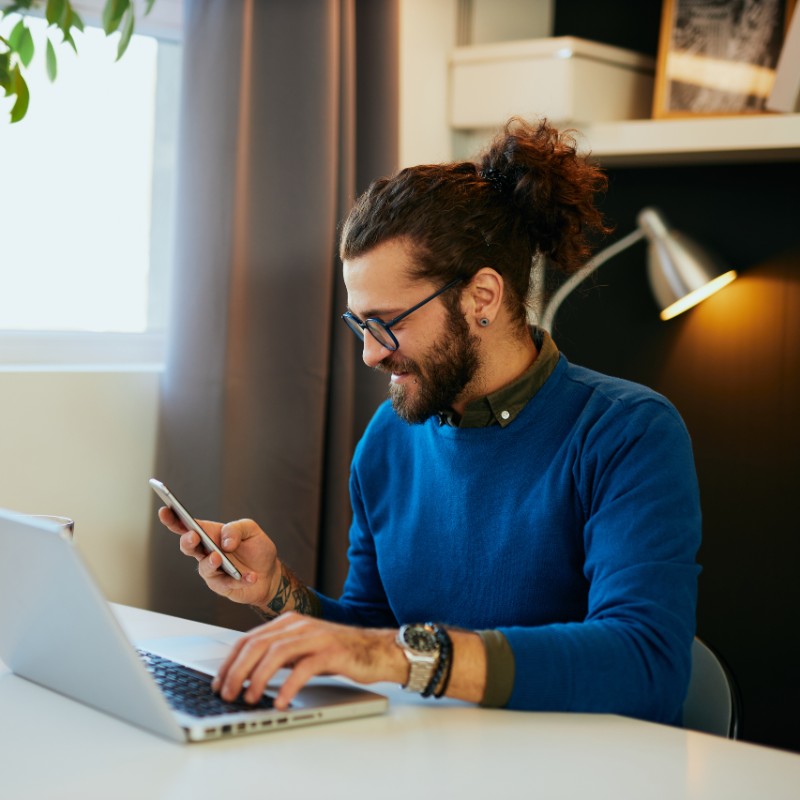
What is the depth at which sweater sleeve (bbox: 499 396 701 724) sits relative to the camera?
3.78ft

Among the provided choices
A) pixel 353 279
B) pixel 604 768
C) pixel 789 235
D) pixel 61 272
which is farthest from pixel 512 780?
pixel 789 235

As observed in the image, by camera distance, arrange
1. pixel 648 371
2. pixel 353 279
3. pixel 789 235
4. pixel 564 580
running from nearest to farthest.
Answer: pixel 564 580, pixel 353 279, pixel 789 235, pixel 648 371

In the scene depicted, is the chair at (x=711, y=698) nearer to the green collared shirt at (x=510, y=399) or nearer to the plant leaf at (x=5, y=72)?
the green collared shirt at (x=510, y=399)

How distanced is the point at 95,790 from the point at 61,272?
57.8 inches

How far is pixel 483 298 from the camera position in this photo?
1.60 metres

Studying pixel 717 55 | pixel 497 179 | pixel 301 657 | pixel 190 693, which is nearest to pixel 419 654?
pixel 301 657

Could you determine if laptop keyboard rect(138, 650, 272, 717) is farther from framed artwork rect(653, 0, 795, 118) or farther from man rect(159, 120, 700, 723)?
framed artwork rect(653, 0, 795, 118)

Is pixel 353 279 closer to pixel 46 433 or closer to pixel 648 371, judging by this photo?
pixel 46 433

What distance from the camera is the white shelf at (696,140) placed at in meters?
2.36

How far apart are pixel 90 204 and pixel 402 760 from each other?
61.2 inches

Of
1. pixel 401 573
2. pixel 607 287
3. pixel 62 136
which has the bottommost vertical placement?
pixel 401 573

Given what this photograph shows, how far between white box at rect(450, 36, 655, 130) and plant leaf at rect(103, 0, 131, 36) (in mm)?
1107

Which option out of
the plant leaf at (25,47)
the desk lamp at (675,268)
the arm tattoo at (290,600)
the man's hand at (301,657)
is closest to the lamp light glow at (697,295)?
the desk lamp at (675,268)

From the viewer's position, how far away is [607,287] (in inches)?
108
